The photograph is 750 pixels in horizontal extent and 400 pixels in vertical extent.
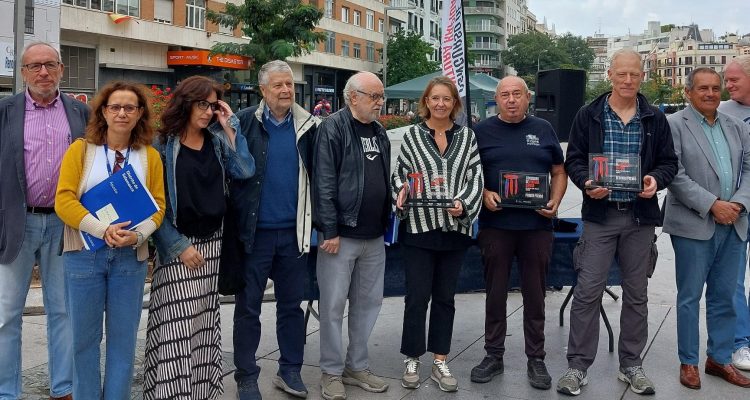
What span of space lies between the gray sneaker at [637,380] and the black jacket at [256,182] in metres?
2.27

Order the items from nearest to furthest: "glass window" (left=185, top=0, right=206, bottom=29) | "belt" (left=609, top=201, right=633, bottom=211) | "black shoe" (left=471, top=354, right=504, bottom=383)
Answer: "belt" (left=609, top=201, right=633, bottom=211)
"black shoe" (left=471, top=354, right=504, bottom=383)
"glass window" (left=185, top=0, right=206, bottom=29)

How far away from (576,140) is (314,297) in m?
2.18

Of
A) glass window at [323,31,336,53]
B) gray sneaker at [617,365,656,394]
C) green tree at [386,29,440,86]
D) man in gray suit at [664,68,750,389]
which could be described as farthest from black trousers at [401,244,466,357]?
green tree at [386,29,440,86]

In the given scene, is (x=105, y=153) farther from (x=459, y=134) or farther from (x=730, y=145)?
(x=730, y=145)

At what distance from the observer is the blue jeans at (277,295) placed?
4.34m

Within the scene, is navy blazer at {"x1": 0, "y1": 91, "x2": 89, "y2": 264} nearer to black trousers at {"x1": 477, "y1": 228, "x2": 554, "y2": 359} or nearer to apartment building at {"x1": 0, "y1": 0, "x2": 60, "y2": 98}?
black trousers at {"x1": 477, "y1": 228, "x2": 554, "y2": 359}

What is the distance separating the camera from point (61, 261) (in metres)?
4.05

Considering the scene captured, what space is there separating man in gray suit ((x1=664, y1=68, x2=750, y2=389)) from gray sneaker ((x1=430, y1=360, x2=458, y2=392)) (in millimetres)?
1549

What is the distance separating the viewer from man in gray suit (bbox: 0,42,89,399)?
389cm

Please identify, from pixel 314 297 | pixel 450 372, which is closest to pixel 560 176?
pixel 450 372

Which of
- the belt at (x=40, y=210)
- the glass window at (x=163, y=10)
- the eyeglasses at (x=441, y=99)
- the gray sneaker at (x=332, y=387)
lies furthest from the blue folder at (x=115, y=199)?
the glass window at (x=163, y=10)

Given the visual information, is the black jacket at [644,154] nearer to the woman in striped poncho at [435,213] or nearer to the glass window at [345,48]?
the woman in striped poncho at [435,213]

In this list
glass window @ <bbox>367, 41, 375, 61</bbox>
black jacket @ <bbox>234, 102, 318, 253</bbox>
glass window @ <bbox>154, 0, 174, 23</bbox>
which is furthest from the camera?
glass window @ <bbox>367, 41, 375, 61</bbox>

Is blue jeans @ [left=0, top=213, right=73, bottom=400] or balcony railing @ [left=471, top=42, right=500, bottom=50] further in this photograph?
balcony railing @ [left=471, top=42, right=500, bottom=50]
